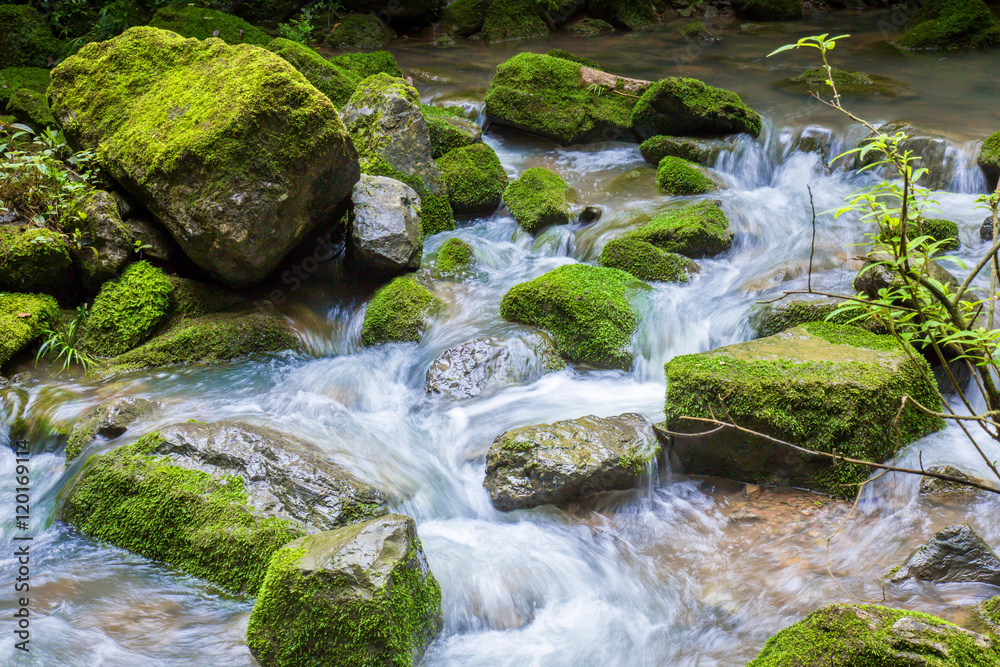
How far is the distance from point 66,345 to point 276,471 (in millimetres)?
2731

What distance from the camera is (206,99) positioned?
218 inches

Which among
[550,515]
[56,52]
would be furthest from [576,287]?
[56,52]

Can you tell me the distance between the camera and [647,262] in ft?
21.5

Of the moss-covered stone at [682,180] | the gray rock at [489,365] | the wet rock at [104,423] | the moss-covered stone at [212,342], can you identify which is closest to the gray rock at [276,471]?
the wet rock at [104,423]

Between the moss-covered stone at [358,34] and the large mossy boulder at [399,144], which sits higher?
the moss-covered stone at [358,34]

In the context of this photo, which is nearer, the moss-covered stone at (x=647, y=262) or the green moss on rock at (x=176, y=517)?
the green moss on rock at (x=176, y=517)

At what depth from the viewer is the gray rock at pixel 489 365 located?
17.4 ft

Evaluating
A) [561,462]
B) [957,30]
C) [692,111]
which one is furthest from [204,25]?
[957,30]

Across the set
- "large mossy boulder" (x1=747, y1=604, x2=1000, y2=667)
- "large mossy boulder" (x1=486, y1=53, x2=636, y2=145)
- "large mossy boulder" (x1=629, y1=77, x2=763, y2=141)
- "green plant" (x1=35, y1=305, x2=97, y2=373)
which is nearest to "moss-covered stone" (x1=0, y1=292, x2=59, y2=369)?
"green plant" (x1=35, y1=305, x2=97, y2=373)

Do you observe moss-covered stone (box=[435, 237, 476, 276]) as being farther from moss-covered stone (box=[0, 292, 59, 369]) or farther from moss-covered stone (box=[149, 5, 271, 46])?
moss-covered stone (box=[149, 5, 271, 46])

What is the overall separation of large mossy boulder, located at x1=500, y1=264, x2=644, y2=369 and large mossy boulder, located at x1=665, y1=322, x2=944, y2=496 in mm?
1057

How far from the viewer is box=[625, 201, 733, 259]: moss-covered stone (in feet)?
22.3

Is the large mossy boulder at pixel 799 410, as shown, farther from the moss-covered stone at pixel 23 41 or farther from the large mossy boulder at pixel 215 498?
the moss-covered stone at pixel 23 41

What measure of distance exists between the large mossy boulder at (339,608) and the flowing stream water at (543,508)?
0.84ft
